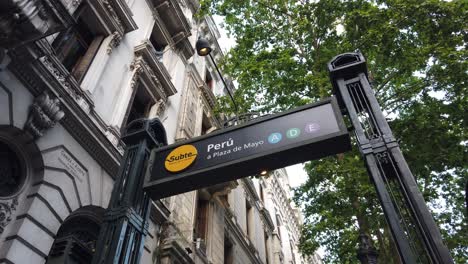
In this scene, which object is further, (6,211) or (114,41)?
(114,41)

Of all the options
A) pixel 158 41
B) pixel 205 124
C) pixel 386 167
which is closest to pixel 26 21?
pixel 386 167

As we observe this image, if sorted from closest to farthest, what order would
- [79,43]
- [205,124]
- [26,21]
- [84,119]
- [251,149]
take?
[251,149] → [26,21] → [84,119] → [79,43] → [205,124]

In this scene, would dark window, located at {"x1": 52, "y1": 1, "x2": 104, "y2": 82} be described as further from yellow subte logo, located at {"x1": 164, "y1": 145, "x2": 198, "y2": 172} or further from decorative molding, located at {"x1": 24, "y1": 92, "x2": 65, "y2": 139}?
yellow subte logo, located at {"x1": 164, "y1": 145, "x2": 198, "y2": 172}

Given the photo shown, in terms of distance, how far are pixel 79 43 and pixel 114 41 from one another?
49.6 inches

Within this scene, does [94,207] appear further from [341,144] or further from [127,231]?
[341,144]

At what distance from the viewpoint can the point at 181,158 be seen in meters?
4.72

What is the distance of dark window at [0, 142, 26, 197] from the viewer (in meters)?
6.66

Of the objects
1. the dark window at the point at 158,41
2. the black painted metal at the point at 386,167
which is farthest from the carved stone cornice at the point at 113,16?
the black painted metal at the point at 386,167

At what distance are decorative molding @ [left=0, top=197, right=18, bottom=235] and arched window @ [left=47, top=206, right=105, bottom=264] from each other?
986 millimetres

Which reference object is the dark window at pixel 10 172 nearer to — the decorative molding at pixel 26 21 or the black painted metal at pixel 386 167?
the decorative molding at pixel 26 21

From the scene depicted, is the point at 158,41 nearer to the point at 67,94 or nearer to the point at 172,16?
the point at 172,16

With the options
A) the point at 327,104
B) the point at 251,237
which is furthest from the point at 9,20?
the point at 251,237

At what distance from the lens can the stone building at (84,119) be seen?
21.0 feet

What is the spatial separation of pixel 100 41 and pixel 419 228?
413 inches
